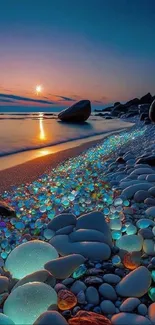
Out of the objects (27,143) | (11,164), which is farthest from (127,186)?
(27,143)

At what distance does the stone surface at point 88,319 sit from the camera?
3.15ft

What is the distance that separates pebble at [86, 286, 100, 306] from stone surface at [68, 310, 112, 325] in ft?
0.37

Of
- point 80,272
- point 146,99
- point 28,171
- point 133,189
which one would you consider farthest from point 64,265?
point 146,99

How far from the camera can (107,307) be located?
1084 mm

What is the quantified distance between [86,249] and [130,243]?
0.27 metres

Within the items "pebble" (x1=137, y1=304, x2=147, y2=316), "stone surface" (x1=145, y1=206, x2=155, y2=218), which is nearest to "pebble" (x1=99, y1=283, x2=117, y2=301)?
"pebble" (x1=137, y1=304, x2=147, y2=316)

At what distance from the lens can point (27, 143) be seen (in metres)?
6.52

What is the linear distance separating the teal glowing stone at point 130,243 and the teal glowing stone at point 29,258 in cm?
37

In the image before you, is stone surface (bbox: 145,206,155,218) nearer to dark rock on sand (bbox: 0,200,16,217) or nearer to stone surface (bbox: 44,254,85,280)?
stone surface (bbox: 44,254,85,280)

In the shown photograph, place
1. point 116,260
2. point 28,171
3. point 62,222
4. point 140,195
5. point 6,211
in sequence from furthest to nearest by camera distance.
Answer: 1. point 28,171
2. point 140,195
3. point 6,211
4. point 62,222
5. point 116,260

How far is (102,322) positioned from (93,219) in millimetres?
793

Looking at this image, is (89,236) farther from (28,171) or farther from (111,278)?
(28,171)

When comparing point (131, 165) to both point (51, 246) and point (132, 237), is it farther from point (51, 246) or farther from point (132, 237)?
point (51, 246)

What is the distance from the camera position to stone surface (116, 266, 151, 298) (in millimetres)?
1146
